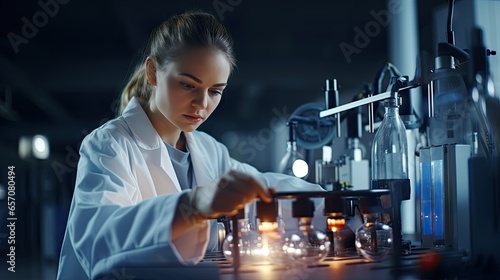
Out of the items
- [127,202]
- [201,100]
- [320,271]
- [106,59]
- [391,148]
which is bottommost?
[320,271]

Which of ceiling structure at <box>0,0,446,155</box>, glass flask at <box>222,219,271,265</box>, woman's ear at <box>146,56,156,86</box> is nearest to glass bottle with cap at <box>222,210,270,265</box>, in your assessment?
glass flask at <box>222,219,271,265</box>

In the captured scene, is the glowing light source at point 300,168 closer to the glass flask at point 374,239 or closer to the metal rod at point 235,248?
the glass flask at point 374,239


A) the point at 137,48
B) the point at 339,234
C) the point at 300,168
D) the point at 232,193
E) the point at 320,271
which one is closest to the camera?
the point at 232,193

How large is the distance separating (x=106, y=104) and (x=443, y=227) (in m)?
5.81

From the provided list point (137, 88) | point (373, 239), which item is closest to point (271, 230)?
point (373, 239)

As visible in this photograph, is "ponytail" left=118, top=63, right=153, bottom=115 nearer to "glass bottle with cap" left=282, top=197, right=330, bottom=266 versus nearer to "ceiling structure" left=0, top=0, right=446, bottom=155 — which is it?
"glass bottle with cap" left=282, top=197, right=330, bottom=266

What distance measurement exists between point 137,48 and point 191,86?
5.50ft

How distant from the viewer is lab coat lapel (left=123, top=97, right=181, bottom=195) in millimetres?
1457

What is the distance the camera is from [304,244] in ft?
3.31

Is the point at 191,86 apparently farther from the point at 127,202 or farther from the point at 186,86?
the point at 127,202

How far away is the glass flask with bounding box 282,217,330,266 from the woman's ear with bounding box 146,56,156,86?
2.40 feet

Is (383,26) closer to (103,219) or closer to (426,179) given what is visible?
(426,179)

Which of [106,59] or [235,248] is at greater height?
[106,59]

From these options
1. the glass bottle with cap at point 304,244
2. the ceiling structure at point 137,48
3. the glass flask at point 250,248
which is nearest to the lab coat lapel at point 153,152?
the glass flask at point 250,248
